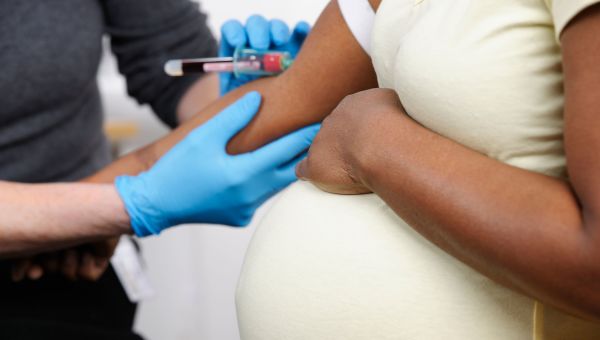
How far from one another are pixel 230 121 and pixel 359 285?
47cm

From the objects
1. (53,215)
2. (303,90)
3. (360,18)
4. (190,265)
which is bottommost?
(190,265)

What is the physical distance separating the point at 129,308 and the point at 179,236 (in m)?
0.71

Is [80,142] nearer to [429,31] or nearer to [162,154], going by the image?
[162,154]

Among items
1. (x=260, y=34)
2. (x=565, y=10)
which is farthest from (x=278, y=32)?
(x=565, y=10)

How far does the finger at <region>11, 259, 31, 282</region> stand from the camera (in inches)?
50.5

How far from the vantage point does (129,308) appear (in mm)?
1446

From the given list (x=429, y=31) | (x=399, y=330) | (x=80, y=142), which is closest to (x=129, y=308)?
(x=80, y=142)

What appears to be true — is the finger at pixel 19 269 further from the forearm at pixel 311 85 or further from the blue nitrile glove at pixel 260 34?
the blue nitrile glove at pixel 260 34

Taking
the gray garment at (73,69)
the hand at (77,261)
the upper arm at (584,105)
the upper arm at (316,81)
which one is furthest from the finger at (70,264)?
the upper arm at (584,105)

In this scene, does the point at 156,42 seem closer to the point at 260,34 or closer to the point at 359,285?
the point at 260,34

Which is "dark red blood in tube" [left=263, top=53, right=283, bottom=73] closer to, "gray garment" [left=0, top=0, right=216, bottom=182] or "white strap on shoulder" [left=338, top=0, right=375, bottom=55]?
"white strap on shoulder" [left=338, top=0, right=375, bottom=55]

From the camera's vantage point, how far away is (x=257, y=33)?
3.96ft

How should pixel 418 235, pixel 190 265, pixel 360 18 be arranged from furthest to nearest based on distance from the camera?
pixel 190 265, pixel 360 18, pixel 418 235

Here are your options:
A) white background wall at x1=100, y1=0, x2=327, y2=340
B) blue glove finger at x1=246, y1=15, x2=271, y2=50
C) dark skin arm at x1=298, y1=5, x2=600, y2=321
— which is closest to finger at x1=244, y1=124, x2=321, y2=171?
blue glove finger at x1=246, y1=15, x2=271, y2=50
